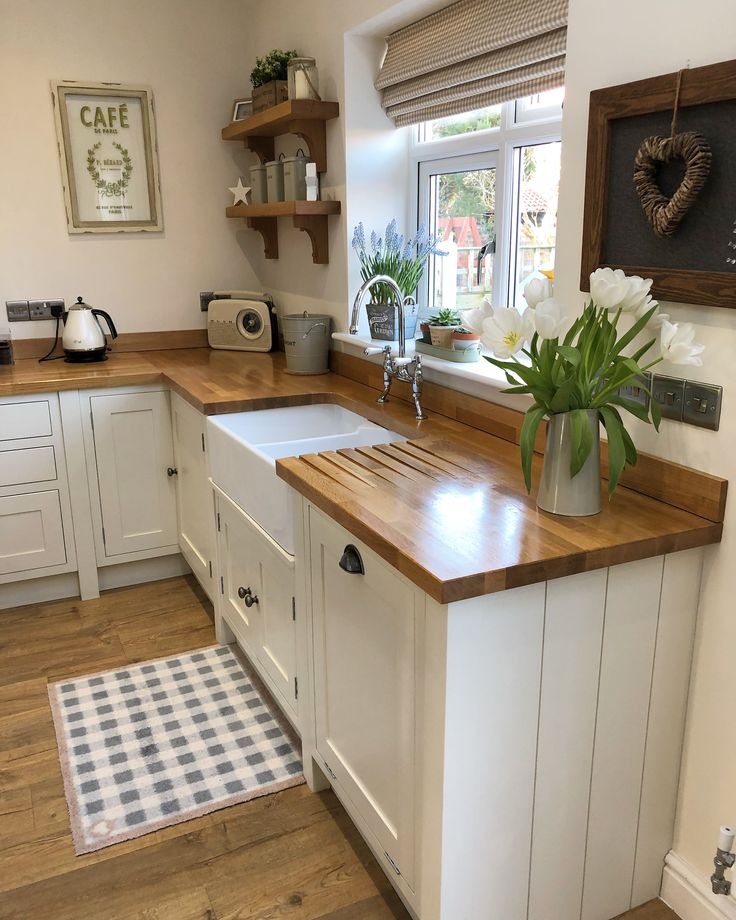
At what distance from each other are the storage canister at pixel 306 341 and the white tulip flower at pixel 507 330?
154 centimetres

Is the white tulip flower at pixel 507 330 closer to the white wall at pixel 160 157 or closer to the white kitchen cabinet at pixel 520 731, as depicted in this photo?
the white kitchen cabinet at pixel 520 731

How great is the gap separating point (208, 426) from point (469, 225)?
1070mm

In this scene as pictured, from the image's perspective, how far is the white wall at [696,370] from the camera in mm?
1436

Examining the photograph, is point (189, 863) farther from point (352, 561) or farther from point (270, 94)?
point (270, 94)

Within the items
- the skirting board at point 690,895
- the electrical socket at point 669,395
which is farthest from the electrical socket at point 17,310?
the skirting board at point 690,895

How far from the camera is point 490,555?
136 centimetres

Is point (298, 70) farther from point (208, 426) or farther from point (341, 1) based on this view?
point (208, 426)

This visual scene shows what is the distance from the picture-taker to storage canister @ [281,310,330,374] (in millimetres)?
2965

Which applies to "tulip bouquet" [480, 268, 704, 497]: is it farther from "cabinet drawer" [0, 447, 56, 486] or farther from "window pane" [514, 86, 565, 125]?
"cabinet drawer" [0, 447, 56, 486]

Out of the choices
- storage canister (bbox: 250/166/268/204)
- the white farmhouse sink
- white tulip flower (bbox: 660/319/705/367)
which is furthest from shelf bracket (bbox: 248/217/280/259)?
white tulip flower (bbox: 660/319/705/367)

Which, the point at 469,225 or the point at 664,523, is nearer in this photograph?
the point at 664,523

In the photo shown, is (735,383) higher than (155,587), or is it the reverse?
(735,383)

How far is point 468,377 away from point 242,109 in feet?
6.23

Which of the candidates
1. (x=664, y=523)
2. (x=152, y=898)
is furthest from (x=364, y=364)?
(x=152, y=898)
